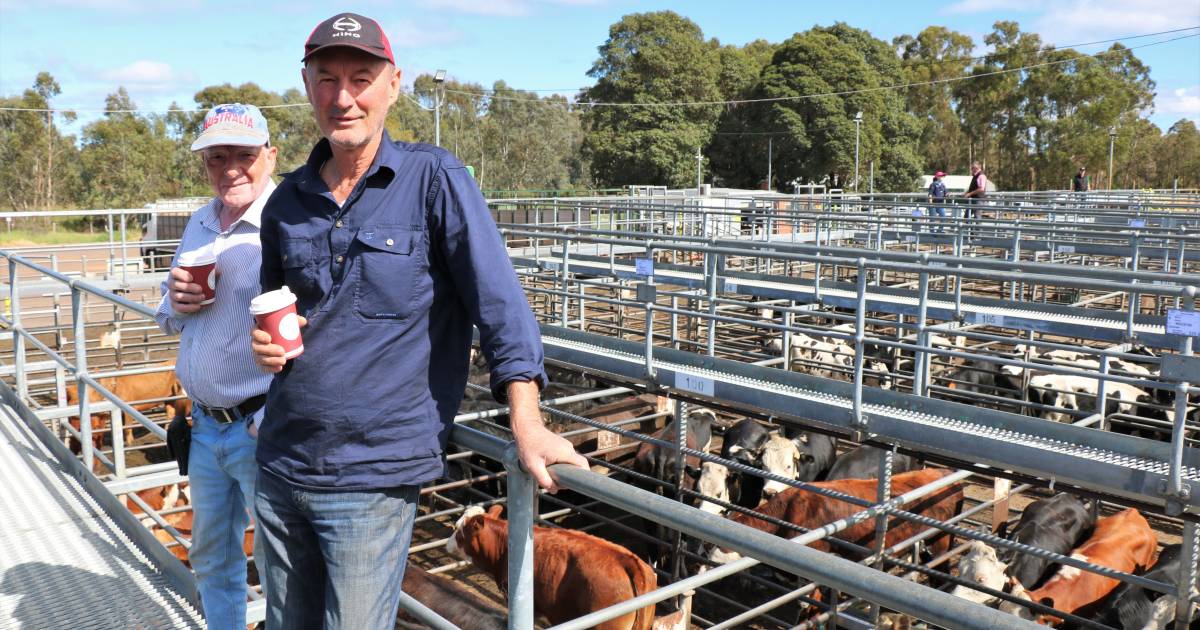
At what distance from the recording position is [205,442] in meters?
2.80

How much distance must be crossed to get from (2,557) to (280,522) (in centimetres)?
256

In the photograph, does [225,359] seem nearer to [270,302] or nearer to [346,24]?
[270,302]

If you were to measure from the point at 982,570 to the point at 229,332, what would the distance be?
506cm

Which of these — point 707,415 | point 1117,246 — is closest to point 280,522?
point 707,415

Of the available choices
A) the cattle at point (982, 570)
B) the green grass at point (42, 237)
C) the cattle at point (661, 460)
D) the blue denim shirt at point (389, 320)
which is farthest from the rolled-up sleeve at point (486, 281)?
the green grass at point (42, 237)

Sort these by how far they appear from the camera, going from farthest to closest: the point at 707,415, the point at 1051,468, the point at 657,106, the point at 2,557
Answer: the point at 657,106, the point at 707,415, the point at 1051,468, the point at 2,557

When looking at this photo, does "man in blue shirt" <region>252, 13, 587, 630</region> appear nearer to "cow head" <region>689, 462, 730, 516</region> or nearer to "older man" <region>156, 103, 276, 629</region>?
"older man" <region>156, 103, 276, 629</region>

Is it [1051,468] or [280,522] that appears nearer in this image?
[280,522]

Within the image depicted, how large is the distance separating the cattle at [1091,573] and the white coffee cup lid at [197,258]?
5.09m

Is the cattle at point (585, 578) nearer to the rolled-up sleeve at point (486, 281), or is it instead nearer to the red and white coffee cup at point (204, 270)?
the red and white coffee cup at point (204, 270)

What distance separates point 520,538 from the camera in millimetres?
1694

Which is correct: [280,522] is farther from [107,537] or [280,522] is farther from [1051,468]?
[1051,468]

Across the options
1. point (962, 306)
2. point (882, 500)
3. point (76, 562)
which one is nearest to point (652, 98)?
point (962, 306)

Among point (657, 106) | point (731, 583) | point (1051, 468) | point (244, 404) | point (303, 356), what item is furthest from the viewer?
point (657, 106)
